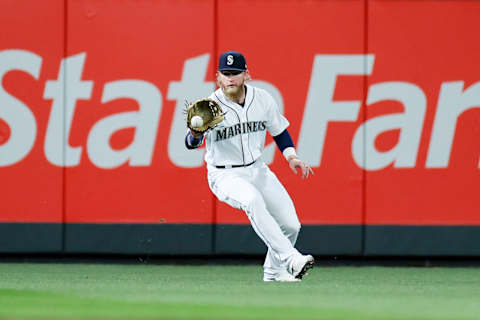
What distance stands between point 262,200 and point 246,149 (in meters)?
0.52

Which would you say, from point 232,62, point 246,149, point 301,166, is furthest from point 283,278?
point 232,62

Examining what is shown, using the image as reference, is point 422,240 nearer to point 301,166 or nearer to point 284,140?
point 284,140

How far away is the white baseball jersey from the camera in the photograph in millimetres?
8391

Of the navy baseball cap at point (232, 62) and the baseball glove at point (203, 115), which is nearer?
the baseball glove at point (203, 115)

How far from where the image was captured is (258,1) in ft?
35.2

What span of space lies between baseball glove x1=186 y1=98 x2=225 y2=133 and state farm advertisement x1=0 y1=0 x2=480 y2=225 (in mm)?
2658

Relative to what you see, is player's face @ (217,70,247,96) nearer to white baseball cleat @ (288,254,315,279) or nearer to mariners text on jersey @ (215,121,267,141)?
mariners text on jersey @ (215,121,267,141)

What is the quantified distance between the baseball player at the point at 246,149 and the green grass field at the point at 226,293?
0.46 m

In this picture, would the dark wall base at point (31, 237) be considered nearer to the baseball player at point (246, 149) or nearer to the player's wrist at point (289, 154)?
the baseball player at point (246, 149)

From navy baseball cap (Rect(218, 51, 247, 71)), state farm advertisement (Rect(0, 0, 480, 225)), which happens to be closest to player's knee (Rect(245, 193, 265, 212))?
navy baseball cap (Rect(218, 51, 247, 71))

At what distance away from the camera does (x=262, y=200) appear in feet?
26.3

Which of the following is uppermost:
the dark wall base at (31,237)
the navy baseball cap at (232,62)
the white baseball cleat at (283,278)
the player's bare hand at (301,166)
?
the navy baseball cap at (232,62)

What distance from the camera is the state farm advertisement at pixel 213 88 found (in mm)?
10648

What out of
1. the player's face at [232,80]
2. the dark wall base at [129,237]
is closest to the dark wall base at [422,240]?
the dark wall base at [129,237]
